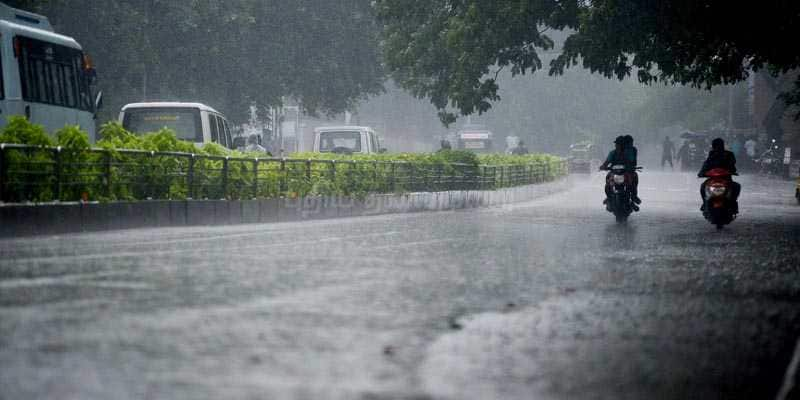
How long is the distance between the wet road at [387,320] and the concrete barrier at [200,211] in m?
1.26

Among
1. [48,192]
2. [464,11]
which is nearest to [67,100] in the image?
[48,192]

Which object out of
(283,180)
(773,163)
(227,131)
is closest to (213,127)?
(227,131)

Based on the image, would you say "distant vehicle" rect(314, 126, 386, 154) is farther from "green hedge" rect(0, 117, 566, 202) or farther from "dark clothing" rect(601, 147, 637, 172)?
"dark clothing" rect(601, 147, 637, 172)

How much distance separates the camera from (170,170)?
70.9 ft

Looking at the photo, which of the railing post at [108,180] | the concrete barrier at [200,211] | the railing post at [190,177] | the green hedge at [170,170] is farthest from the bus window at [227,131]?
the railing post at [108,180]

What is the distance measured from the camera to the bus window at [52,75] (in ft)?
81.7

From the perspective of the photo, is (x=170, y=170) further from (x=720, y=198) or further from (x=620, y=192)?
(x=720, y=198)

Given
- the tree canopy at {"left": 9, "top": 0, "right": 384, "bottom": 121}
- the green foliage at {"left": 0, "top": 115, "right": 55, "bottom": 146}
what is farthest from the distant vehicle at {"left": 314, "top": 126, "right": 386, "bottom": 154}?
the green foliage at {"left": 0, "top": 115, "right": 55, "bottom": 146}

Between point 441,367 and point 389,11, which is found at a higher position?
point 389,11

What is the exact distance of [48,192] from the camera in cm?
1827

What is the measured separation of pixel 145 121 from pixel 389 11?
1255 cm

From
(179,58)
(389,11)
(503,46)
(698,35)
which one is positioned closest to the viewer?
(698,35)

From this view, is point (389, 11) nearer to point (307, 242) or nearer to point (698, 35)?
point (698, 35)

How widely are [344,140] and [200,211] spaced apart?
13231 mm
